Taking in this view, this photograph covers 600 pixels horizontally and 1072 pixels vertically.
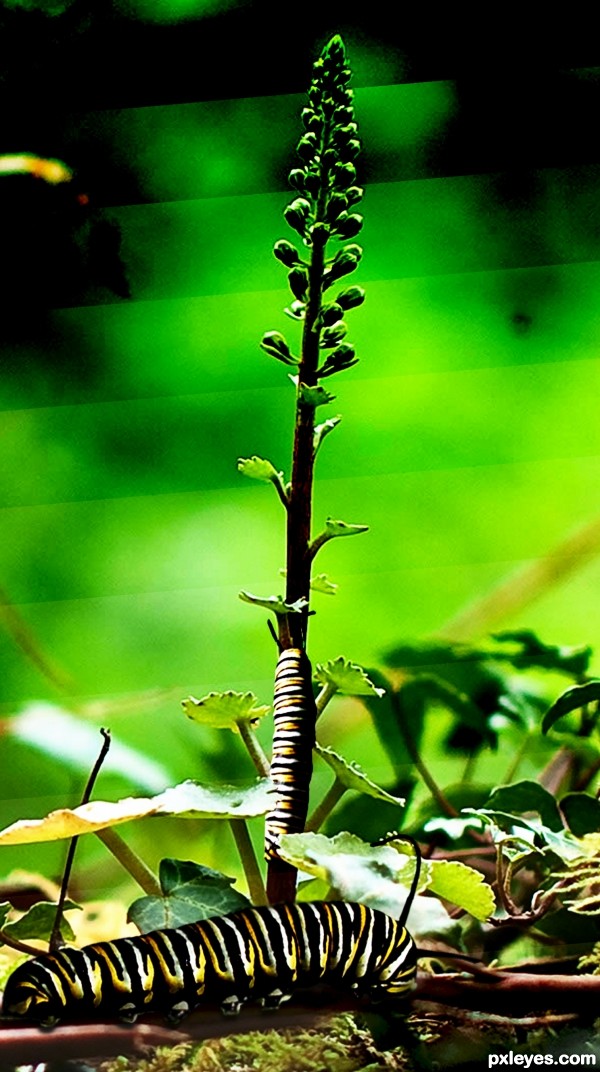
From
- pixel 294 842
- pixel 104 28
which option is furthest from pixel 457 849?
pixel 104 28

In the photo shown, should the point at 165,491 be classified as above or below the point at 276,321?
below

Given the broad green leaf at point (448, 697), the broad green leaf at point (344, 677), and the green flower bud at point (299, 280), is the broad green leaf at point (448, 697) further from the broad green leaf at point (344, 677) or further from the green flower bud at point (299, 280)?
the green flower bud at point (299, 280)

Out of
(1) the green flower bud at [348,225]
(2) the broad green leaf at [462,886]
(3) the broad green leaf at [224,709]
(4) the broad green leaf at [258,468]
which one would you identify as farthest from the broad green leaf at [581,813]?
(1) the green flower bud at [348,225]

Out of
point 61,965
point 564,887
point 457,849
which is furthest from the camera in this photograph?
point 457,849

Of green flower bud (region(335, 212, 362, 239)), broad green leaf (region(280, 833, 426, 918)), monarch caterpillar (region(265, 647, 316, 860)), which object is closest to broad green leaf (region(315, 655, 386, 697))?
monarch caterpillar (region(265, 647, 316, 860))

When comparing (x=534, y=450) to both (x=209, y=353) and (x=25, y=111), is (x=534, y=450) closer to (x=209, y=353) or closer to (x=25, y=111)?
(x=209, y=353)

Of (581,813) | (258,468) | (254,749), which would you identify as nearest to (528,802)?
(581,813)
